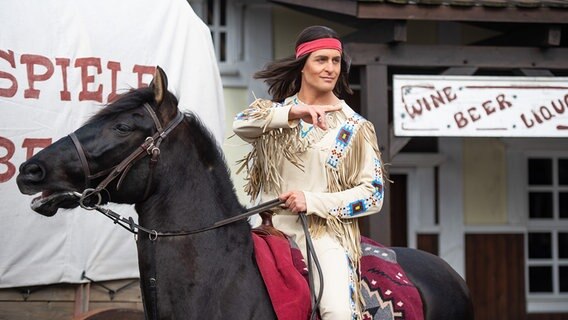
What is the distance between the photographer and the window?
10094 millimetres

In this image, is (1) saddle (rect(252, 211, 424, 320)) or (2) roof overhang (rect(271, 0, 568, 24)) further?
(2) roof overhang (rect(271, 0, 568, 24))

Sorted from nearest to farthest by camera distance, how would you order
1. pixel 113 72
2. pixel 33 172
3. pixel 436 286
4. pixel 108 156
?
pixel 33 172
pixel 108 156
pixel 436 286
pixel 113 72

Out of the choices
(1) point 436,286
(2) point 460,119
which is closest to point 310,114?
(1) point 436,286

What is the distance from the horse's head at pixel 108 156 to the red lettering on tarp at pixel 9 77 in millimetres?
1885

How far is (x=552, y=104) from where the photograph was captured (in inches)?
313

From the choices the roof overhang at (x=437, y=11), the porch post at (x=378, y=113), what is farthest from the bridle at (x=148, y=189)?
the roof overhang at (x=437, y=11)

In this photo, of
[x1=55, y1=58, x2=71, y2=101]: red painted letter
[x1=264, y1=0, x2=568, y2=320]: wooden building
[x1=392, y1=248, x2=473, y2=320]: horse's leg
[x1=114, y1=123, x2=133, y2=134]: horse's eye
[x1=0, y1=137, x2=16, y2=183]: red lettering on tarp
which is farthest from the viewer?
[x1=264, y1=0, x2=568, y2=320]: wooden building

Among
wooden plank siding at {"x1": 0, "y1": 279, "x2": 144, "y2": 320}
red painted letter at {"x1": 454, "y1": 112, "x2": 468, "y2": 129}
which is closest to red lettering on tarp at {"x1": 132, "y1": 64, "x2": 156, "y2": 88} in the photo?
wooden plank siding at {"x1": 0, "y1": 279, "x2": 144, "y2": 320}

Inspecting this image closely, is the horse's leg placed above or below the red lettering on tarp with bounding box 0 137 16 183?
below

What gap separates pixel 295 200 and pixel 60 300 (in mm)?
2253

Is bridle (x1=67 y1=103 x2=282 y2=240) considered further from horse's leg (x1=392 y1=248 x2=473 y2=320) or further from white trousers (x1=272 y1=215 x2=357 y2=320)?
horse's leg (x1=392 y1=248 x2=473 y2=320)

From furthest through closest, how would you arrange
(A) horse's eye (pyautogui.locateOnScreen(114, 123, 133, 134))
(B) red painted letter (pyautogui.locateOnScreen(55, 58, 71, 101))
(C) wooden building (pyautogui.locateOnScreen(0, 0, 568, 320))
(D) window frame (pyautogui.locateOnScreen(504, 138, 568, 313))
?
(D) window frame (pyautogui.locateOnScreen(504, 138, 568, 313))
(C) wooden building (pyautogui.locateOnScreen(0, 0, 568, 320))
(B) red painted letter (pyautogui.locateOnScreen(55, 58, 71, 101))
(A) horse's eye (pyautogui.locateOnScreen(114, 123, 133, 134))

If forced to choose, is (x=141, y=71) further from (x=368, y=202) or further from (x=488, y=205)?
(x=488, y=205)

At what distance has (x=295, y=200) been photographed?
389cm
